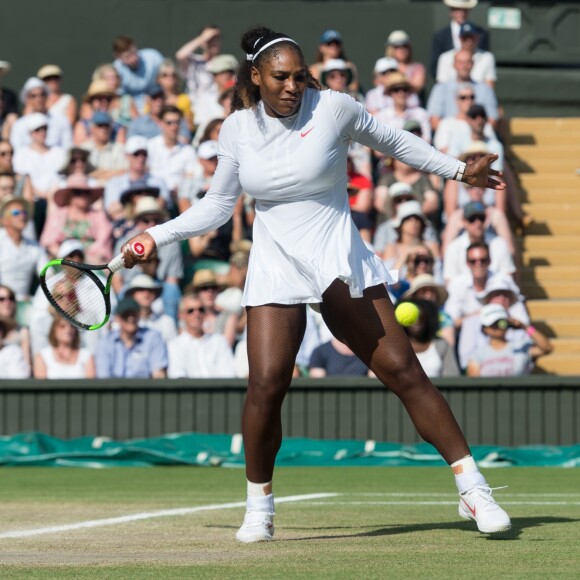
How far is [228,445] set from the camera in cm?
1239

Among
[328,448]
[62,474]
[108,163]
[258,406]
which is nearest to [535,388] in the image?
[328,448]

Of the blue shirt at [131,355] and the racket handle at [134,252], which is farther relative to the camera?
the blue shirt at [131,355]

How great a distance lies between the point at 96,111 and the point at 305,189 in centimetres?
1017

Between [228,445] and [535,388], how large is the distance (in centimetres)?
253

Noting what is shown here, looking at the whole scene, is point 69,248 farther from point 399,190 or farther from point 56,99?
point 56,99

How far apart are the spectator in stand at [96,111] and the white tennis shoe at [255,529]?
10.1 m

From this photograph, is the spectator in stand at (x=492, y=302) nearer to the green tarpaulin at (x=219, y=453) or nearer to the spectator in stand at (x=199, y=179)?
the green tarpaulin at (x=219, y=453)

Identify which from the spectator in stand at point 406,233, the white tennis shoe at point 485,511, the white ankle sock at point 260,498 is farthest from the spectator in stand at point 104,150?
the white tennis shoe at point 485,511

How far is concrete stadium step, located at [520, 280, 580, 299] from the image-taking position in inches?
635

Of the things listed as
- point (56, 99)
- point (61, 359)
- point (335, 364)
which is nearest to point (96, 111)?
point (56, 99)

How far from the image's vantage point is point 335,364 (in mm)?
12914

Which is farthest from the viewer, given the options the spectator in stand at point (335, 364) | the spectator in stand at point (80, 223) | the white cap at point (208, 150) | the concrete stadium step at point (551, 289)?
the concrete stadium step at point (551, 289)

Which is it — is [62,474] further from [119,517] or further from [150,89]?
[150,89]

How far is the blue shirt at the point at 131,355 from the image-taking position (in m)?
13.1
